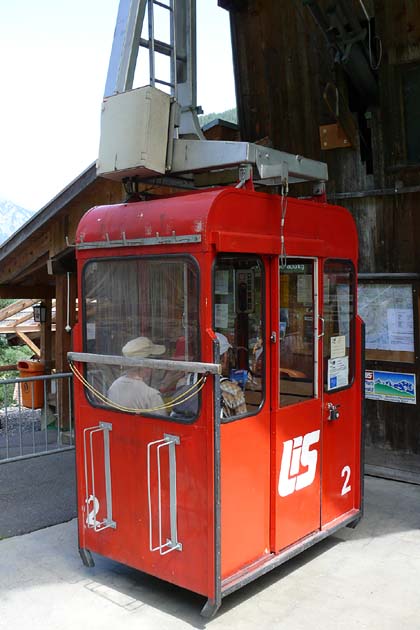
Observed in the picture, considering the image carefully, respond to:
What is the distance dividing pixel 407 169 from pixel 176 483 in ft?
13.0

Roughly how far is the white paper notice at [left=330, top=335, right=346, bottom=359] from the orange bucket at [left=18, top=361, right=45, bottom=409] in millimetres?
6608

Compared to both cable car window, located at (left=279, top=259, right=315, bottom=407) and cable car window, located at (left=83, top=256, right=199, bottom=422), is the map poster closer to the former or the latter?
cable car window, located at (left=279, top=259, right=315, bottom=407)

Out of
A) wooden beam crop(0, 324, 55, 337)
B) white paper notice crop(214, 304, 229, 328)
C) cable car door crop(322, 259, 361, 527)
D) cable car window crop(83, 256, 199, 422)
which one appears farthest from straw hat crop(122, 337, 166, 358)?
wooden beam crop(0, 324, 55, 337)

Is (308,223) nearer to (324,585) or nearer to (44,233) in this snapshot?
(324,585)

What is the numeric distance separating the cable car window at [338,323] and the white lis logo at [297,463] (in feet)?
1.47

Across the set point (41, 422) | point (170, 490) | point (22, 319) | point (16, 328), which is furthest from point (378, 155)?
point (16, 328)

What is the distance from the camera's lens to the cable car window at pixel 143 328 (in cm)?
380

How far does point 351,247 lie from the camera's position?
4.89 m

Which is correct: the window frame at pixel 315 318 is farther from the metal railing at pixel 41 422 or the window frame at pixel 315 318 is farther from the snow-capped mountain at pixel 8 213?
the snow-capped mountain at pixel 8 213

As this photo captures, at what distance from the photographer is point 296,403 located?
14.4 ft

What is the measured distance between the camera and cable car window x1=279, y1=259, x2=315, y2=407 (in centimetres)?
433

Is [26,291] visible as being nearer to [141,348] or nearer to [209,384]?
[141,348]

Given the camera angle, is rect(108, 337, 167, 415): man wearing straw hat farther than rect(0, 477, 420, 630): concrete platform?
Yes

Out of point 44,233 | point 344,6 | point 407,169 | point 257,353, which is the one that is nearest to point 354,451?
point 257,353
